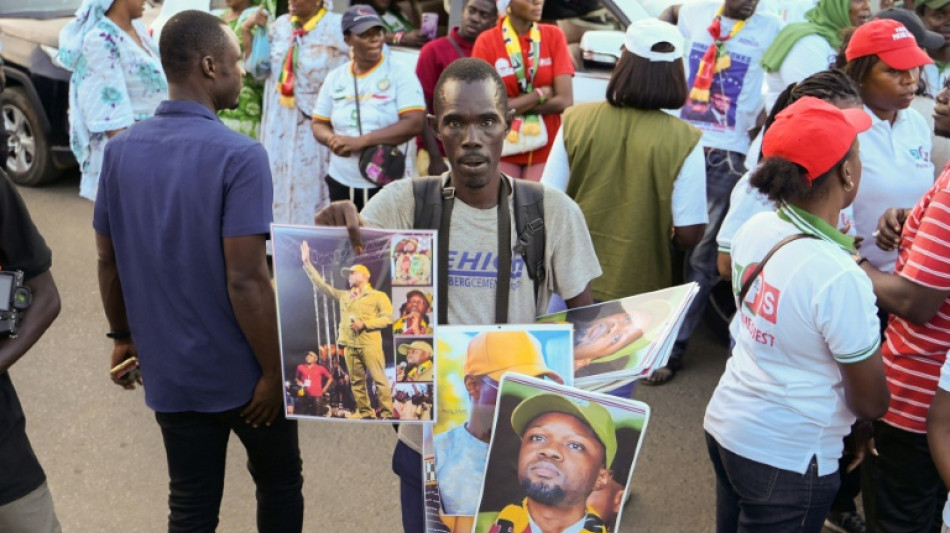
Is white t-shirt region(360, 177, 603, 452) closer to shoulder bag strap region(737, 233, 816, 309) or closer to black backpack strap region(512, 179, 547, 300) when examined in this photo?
black backpack strap region(512, 179, 547, 300)

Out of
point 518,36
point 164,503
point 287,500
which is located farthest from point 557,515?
point 518,36

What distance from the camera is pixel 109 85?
189 inches

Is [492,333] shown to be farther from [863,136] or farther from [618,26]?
[618,26]

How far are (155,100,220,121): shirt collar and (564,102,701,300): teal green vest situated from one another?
173cm

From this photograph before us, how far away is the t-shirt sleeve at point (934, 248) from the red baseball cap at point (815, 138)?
42 cm

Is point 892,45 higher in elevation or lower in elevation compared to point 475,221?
higher

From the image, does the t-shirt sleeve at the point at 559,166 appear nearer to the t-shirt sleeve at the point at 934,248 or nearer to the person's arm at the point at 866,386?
the t-shirt sleeve at the point at 934,248

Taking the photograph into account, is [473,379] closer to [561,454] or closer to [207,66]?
[561,454]

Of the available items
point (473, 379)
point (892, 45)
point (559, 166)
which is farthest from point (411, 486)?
point (892, 45)

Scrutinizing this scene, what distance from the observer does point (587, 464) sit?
2139 mm

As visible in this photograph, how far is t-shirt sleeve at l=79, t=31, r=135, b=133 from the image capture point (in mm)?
4746

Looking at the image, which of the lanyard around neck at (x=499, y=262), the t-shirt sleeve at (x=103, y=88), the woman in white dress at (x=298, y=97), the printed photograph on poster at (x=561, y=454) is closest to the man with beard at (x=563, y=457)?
the printed photograph on poster at (x=561, y=454)

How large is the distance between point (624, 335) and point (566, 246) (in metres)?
0.31

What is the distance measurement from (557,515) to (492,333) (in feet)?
1.36
